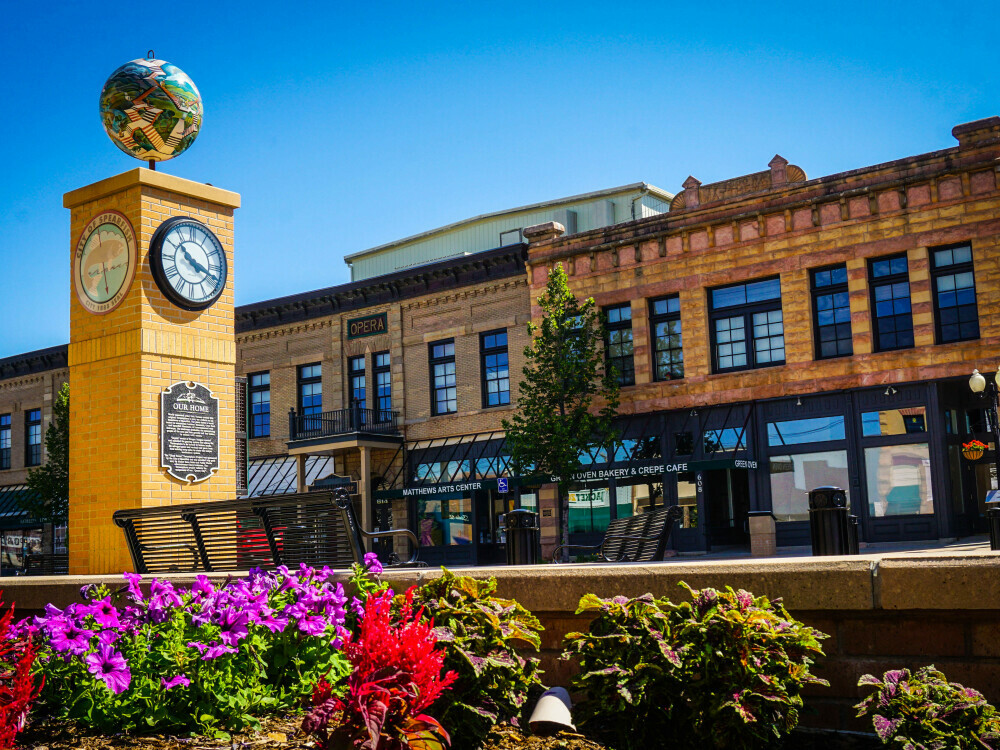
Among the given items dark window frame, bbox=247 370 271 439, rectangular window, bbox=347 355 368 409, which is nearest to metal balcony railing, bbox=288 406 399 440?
rectangular window, bbox=347 355 368 409

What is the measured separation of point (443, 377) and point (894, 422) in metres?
14.6

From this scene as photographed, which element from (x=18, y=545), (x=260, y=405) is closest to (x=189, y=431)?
(x=260, y=405)

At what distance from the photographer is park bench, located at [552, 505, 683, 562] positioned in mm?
9977

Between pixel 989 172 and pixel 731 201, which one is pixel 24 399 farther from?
pixel 989 172

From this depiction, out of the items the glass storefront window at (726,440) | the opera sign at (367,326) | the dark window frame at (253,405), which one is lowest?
the glass storefront window at (726,440)

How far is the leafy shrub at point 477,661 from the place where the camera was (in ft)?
14.3

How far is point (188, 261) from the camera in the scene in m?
10.5

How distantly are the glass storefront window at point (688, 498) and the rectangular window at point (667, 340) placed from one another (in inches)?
109

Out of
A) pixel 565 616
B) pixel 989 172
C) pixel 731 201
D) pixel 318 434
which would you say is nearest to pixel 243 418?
pixel 318 434

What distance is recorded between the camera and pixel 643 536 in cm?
1038

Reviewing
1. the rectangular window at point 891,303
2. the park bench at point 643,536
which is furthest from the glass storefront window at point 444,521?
the park bench at point 643,536

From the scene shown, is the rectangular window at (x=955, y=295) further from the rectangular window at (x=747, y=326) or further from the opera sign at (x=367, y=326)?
the opera sign at (x=367, y=326)

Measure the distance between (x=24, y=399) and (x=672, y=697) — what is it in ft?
156

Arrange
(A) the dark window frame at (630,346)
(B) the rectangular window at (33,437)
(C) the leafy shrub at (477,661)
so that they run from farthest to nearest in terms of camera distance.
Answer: (B) the rectangular window at (33,437)
(A) the dark window frame at (630,346)
(C) the leafy shrub at (477,661)
